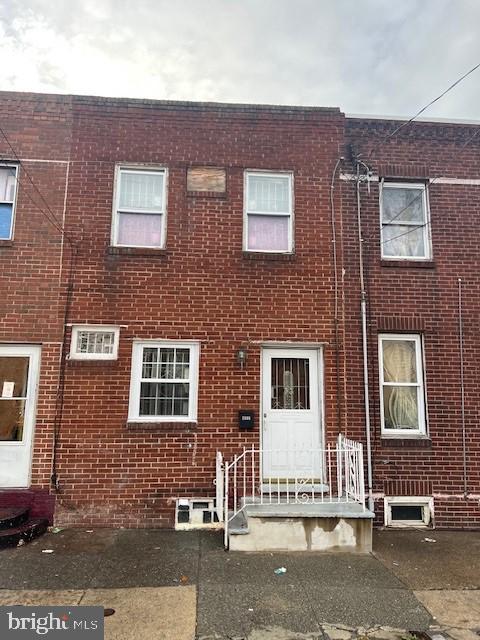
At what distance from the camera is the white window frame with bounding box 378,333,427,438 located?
704 centimetres

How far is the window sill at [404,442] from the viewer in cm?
689

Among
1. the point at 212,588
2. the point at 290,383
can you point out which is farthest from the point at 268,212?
the point at 212,588

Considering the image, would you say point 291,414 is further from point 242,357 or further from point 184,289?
point 184,289

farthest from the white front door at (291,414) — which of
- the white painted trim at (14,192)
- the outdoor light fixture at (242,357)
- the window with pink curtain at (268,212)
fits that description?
the white painted trim at (14,192)

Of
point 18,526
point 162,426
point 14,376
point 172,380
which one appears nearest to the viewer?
point 18,526

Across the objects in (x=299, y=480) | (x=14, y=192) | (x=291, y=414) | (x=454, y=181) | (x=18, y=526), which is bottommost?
(x=18, y=526)

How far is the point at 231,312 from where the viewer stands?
7.07m

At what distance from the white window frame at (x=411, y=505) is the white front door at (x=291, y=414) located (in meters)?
1.11

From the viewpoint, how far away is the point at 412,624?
3961mm

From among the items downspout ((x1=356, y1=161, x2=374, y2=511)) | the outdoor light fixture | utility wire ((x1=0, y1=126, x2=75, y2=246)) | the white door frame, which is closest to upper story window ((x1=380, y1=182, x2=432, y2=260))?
downspout ((x1=356, y1=161, x2=374, y2=511))

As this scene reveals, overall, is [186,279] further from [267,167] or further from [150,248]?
[267,167]

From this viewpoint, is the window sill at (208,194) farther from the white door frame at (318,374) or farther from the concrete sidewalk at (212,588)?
the concrete sidewalk at (212,588)

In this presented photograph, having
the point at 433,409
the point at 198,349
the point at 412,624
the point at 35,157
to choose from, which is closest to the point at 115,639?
the point at 412,624

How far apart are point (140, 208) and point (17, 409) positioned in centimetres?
361
